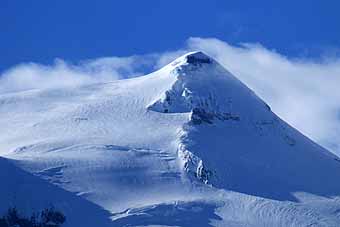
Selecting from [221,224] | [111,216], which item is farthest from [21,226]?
[221,224]

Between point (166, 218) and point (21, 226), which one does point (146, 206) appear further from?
point (21, 226)

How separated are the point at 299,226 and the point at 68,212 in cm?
3641

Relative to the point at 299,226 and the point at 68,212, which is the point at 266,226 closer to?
the point at 299,226

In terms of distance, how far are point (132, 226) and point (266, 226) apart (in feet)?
70.3

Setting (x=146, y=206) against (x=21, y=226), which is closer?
(x=21, y=226)

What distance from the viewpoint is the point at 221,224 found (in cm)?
19300

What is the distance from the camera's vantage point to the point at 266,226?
19412 centimetres

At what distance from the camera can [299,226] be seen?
19725 centimetres

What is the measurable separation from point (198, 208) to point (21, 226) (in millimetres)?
31615

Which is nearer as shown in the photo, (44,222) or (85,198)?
(44,222)

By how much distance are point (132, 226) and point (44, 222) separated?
1358 centimetres

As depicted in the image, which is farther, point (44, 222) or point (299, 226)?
point (299, 226)

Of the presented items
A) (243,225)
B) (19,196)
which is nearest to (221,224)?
(243,225)

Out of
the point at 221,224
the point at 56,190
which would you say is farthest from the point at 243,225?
the point at 56,190
